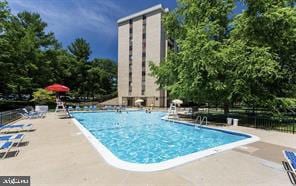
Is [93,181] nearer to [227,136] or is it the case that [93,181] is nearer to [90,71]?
[227,136]

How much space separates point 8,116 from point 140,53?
34.1m

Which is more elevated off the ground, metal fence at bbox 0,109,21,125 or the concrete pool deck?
metal fence at bbox 0,109,21,125

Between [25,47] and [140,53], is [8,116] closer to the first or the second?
[25,47]

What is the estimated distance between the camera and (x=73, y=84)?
45.2m

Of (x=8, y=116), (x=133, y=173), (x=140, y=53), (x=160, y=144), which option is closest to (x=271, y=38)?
(x=160, y=144)

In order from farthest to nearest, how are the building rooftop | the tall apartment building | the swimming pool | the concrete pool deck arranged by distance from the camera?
the tall apartment building, the building rooftop, the swimming pool, the concrete pool deck

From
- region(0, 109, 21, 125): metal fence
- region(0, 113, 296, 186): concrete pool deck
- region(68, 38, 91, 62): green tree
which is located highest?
region(68, 38, 91, 62): green tree

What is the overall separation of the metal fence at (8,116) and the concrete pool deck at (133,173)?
747cm

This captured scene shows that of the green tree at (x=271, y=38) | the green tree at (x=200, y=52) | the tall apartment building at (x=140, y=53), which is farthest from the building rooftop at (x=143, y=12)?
the green tree at (x=271, y=38)

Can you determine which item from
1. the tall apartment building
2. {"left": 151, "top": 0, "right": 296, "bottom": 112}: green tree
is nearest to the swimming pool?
{"left": 151, "top": 0, "right": 296, "bottom": 112}: green tree

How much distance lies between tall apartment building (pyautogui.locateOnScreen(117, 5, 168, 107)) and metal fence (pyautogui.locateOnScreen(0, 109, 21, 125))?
92.5ft

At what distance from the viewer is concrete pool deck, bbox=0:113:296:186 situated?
4.18m

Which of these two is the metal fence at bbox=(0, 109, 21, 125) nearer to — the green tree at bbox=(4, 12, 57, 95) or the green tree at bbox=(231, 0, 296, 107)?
the green tree at bbox=(4, 12, 57, 95)

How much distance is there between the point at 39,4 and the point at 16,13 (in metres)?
24.8
